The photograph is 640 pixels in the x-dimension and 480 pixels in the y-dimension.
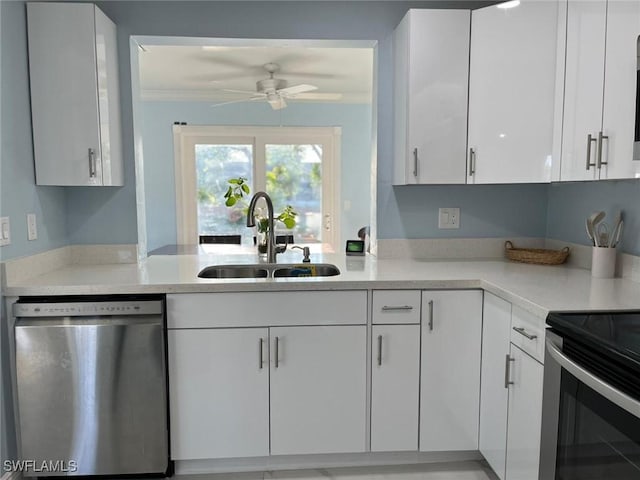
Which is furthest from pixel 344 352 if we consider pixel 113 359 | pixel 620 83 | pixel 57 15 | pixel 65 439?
pixel 57 15

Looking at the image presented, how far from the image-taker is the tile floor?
2.02 meters

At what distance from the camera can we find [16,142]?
6.34 feet

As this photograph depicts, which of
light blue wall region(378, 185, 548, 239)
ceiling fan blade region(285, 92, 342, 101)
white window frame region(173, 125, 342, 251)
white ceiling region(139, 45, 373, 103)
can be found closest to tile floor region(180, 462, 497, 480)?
light blue wall region(378, 185, 548, 239)

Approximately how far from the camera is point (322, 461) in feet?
6.83

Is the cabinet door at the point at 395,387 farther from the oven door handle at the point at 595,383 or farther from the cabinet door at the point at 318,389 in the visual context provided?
the oven door handle at the point at 595,383

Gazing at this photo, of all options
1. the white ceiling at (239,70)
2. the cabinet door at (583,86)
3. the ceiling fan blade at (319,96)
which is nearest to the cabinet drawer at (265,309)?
the cabinet door at (583,86)

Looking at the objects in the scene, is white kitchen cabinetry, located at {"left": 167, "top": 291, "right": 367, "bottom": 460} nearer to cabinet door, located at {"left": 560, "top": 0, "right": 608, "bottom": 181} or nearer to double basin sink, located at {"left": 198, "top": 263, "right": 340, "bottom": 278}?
double basin sink, located at {"left": 198, "top": 263, "right": 340, "bottom": 278}

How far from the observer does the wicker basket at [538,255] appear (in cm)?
228

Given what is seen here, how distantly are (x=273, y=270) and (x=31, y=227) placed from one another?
114 centimetres

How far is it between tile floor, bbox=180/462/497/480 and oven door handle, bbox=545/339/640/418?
970 millimetres

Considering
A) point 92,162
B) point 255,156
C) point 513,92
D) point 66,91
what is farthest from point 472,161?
point 255,156

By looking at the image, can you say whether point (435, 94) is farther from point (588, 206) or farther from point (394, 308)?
point (394, 308)

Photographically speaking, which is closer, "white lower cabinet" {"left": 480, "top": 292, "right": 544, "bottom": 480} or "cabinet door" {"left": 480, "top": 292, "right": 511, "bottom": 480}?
"white lower cabinet" {"left": 480, "top": 292, "right": 544, "bottom": 480}

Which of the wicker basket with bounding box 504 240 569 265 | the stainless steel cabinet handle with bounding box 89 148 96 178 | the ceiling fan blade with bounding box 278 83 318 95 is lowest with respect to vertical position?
the wicker basket with bounding box 504 240 569 265
